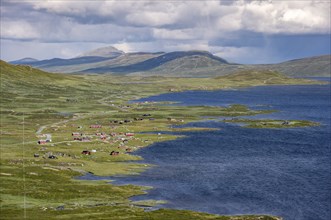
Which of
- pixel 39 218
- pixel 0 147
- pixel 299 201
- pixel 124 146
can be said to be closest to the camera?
pixel 39 218

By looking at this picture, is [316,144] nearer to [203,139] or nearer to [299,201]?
[203,139]

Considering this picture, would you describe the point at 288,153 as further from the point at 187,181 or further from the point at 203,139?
the point at 187,181

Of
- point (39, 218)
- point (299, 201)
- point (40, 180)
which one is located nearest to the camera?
point (39, 218)

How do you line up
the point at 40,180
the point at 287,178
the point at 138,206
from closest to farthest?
1. the point at 138,206
2. the point at 40,180
3. the point at 287,178

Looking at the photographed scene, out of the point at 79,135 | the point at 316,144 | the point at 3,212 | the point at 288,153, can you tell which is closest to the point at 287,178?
the point at 288,153

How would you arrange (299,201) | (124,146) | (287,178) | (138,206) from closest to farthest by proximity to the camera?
(138,206)
(299,201)
(287,178)
(124,146)

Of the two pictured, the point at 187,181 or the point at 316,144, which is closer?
the point at 187,181

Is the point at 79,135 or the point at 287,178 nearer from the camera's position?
the point at 287,178

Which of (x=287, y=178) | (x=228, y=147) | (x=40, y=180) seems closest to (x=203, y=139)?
(x=228, y=147)
